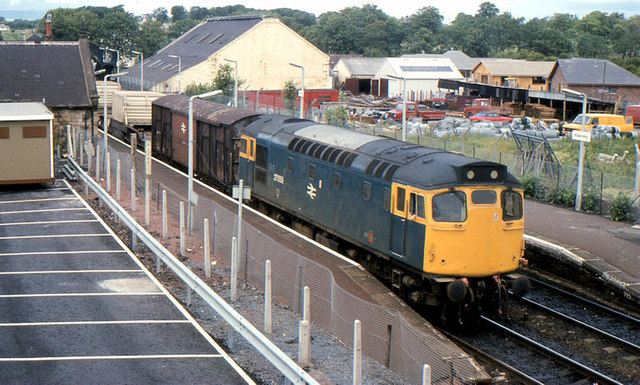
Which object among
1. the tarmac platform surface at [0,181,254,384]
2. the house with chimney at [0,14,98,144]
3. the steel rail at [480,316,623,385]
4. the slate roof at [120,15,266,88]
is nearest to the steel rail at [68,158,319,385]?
the tarmac platform surface at [0,181,254,384]

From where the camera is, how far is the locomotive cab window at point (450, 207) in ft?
49.1

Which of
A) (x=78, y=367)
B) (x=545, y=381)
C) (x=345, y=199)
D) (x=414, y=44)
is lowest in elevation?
(x=545, y=381)

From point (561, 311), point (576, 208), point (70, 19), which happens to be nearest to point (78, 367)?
point (561, 311)

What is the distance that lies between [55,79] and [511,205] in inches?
1235

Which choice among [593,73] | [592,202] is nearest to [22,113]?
[592,202]

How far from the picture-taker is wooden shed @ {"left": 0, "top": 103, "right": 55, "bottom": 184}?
86.4 ft

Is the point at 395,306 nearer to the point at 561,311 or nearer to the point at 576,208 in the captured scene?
the point at 561,311

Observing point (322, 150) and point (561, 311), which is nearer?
point (561, 311)

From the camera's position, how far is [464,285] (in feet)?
48.4

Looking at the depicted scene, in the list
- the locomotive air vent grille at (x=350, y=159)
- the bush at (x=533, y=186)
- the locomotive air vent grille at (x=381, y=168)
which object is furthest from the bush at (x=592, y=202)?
the locomotive air vent grille at (x=381, y=168)

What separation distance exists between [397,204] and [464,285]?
8.15 ft

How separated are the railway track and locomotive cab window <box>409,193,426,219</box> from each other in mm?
2806

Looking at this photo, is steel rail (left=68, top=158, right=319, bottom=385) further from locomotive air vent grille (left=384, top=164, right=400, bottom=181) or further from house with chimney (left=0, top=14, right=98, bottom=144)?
house with chimney (left=0, top=14, right=98, bottom=144)

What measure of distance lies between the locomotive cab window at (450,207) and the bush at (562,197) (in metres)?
13.9
